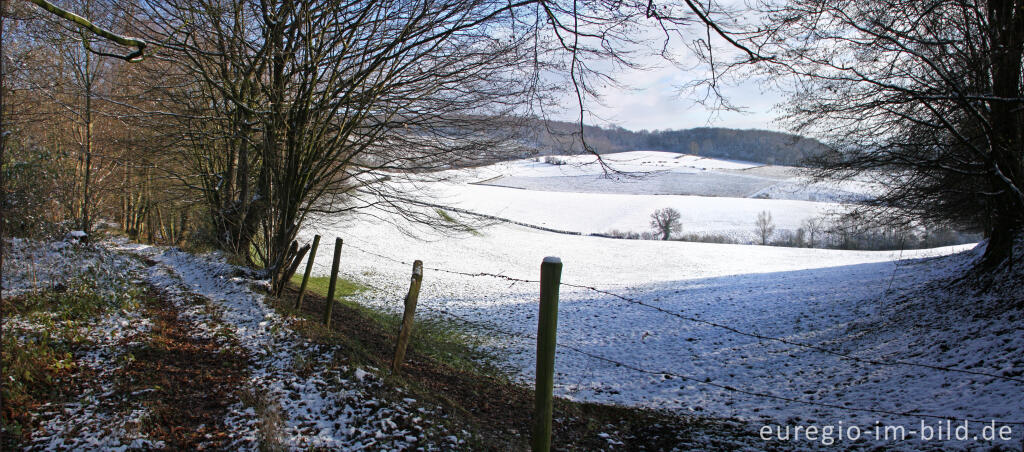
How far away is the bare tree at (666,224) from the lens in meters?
41.2

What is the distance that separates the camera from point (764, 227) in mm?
40750

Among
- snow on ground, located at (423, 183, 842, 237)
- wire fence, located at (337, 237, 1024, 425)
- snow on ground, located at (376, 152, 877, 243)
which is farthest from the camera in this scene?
snow on ground, located at (376, 152, 877, 243)

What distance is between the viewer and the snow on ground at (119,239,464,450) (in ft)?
14.0

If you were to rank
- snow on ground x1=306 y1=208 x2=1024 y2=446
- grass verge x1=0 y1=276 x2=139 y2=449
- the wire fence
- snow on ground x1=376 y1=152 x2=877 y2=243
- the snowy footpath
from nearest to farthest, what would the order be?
the snowy footpath, grass verge x1=0 y1=276 x2=139 y2=449, the wire fence, snow on ground x1=306 y1=208 x2=1024 y2=446, snow on ground x1=376 y1=152 x2=877 y2=243

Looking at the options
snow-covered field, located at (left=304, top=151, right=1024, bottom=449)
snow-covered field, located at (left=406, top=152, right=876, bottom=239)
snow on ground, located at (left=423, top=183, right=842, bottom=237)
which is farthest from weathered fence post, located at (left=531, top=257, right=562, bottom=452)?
snow on ground, located at (left=423, top=183, right=842, bottom=237)

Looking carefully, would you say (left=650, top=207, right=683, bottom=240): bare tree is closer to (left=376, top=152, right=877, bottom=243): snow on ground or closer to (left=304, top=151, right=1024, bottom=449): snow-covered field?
(left=376, top=152, right=877, bottom=243): snow on ground

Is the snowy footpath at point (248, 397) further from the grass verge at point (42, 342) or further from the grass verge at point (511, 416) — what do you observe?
the grass verge at point (511, 416)

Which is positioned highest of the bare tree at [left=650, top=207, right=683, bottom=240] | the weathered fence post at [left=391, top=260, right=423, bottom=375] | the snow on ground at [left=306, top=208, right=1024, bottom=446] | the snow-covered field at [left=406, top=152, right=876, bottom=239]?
the snow-covered field at [left=406, top=152, right=876, bottom=239]

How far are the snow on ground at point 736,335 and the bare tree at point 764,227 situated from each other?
11923 millimetres

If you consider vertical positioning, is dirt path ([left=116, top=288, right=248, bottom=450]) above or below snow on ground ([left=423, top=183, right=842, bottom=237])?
below

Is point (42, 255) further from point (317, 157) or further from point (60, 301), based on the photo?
point (317, 157)

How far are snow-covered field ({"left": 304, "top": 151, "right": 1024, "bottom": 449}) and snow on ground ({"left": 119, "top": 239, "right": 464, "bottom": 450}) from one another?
384 cm

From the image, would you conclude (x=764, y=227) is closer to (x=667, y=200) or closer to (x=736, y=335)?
(x=667, y=200)

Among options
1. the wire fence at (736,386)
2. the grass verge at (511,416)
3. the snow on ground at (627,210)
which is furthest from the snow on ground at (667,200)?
the grass verge at (511,416)
